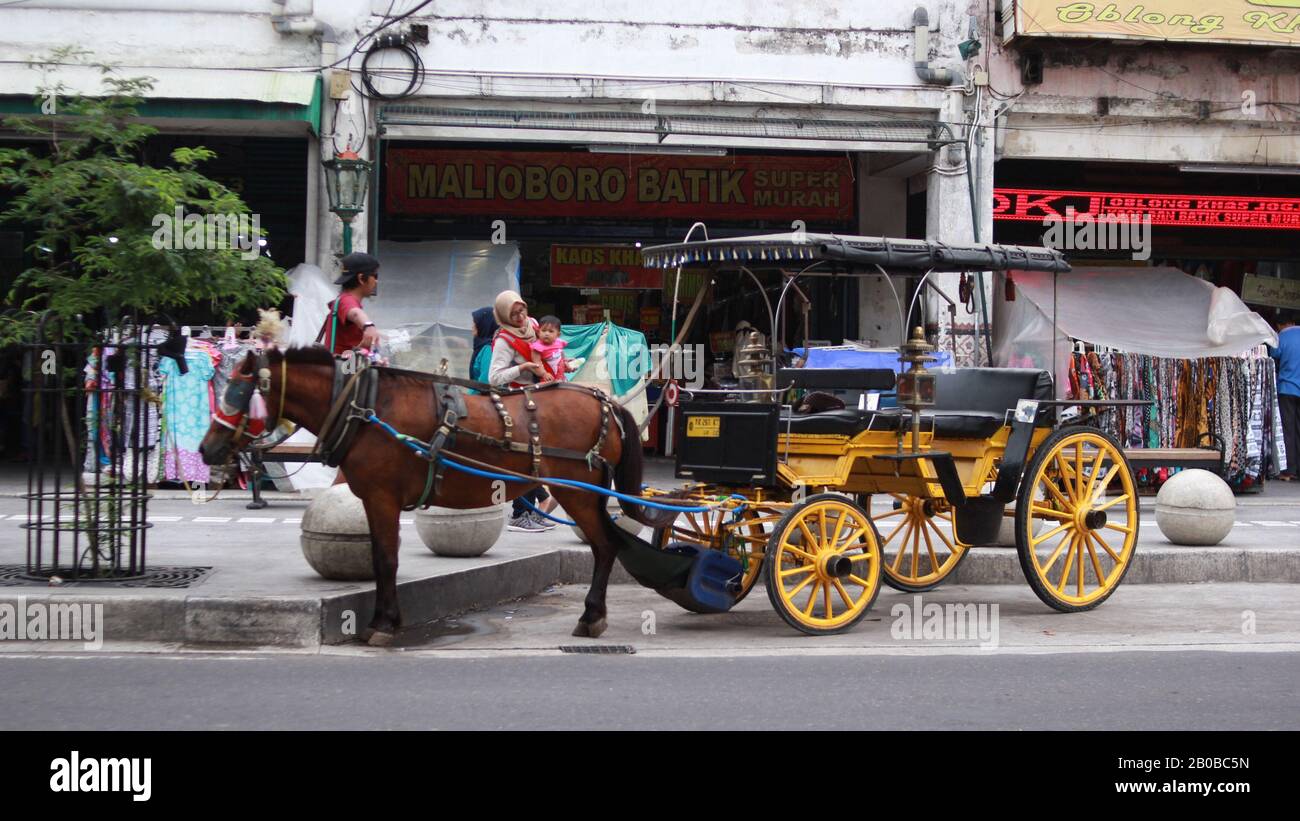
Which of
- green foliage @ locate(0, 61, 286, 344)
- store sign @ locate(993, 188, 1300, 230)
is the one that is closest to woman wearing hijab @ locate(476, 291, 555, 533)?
green foliage @ locate(0, 61, 286, 344)

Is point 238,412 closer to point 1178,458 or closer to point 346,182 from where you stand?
point 346,182

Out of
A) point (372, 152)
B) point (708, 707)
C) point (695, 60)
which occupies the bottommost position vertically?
point (708, 707)

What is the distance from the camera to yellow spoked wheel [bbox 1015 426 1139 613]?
27.3 ft

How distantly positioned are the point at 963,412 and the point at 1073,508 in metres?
0.95

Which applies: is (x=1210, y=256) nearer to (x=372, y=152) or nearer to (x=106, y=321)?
(x=372, y=152)

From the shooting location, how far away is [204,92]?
1424 cm

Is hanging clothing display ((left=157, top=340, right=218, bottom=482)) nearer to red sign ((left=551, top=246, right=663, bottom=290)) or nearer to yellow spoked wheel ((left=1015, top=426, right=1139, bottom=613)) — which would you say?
red sign ((left=551, top=246, right=663, bottom=290))

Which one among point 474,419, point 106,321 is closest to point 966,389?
point 474,419

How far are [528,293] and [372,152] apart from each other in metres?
3.89

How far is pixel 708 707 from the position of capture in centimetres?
595

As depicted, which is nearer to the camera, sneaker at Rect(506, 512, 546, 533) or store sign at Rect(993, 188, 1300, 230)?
sneaker at Rect(506, 512, 546, 533)

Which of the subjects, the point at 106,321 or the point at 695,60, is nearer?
the point at 106,321

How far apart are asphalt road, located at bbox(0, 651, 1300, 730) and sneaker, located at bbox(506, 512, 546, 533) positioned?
13.8 ft

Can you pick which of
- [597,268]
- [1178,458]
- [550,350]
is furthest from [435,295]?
[1178,458]
